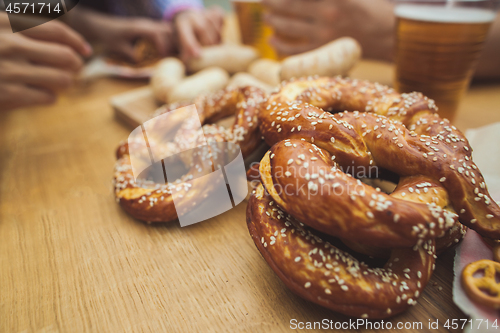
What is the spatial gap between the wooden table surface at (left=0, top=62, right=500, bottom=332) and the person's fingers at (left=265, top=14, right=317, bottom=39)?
1587 mm

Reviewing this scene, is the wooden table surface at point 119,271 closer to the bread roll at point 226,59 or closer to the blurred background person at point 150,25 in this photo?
the bread roll at point 226,59

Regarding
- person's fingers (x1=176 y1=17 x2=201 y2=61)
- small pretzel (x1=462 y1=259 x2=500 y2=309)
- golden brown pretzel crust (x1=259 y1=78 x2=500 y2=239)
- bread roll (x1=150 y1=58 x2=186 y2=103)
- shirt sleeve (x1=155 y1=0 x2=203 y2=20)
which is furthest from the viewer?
shirt sleeve (x1=155 y1=0 x2=203 y2=20)

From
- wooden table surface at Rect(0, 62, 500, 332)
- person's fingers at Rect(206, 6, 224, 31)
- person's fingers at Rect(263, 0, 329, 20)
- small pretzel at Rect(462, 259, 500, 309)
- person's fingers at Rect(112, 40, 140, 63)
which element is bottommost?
wooden table surface at Rect(0, 62, 500, 332)

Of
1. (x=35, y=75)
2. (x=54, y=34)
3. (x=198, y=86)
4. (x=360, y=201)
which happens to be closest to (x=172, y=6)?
(x=54, y=34)

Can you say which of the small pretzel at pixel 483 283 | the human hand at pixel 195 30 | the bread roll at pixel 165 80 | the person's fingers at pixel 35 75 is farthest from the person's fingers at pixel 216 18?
the small pretzel at pixel 483 283

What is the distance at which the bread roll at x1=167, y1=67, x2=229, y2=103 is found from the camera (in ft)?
5.37

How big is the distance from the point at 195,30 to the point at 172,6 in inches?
21.4

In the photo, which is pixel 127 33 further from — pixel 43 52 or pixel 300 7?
pixel 300 7

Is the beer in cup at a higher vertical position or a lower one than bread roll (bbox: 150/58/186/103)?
higher

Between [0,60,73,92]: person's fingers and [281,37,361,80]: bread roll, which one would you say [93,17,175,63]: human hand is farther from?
[281,37,361,80]: bread roll

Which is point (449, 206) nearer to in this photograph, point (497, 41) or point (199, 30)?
point (497, 41)

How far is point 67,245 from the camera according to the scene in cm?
100

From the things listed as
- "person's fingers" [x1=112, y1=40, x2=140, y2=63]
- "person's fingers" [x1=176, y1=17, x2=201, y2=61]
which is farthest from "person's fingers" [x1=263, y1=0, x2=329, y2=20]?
"person's fingers" [x1=112, y1=40, x2=140, y2=63]

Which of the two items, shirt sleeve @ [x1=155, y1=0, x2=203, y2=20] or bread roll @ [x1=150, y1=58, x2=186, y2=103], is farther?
shirt sleeve @ [x1=155, y1=0, x2=203, y2=20]
